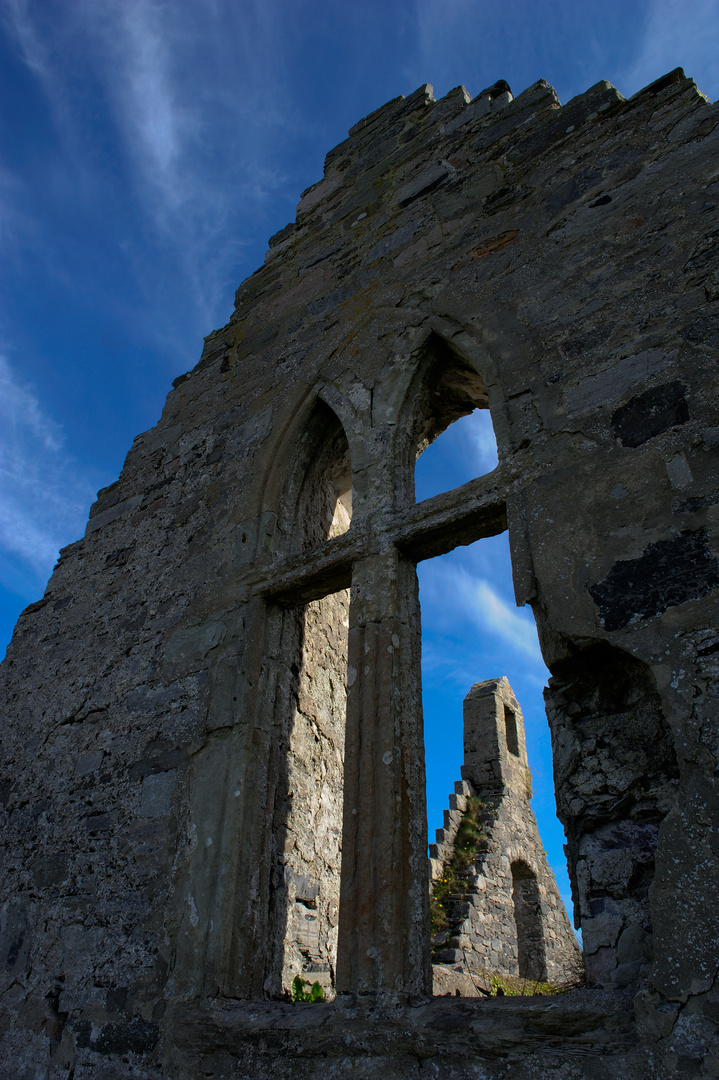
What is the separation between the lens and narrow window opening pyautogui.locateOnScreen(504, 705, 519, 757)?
9.12 m

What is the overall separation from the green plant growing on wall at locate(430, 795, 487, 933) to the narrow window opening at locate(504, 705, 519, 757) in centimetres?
96

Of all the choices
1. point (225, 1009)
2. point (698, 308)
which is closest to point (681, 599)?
point (698, 308)

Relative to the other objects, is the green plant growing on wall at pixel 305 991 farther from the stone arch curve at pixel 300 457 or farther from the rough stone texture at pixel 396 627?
the stone arch curve at pixel 300 457

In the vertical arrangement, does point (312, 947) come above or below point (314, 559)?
below

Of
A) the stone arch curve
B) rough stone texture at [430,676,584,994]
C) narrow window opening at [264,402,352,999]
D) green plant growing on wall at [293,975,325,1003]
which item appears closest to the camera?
green plant growing on wall at [293,975,325,1003]

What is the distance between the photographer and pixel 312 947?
324 cm

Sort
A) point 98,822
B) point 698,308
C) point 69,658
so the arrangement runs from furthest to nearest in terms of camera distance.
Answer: point 69,658, point 98,822, point 698,308

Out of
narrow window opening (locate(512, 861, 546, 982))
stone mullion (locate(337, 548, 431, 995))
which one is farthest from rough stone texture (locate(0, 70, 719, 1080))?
narrow window opening (locate(512, 861, 546, 982))

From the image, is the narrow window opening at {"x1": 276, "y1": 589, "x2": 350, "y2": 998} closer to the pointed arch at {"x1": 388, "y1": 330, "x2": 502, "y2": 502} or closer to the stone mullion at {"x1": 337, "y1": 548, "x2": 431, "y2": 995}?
the stone mullion at {"x1": 337, "y1": 548, "x2": 431, "y2": 995}

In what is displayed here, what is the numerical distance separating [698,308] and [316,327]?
2553 mm

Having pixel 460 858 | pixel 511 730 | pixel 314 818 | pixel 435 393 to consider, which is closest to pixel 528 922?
pixel 460 858

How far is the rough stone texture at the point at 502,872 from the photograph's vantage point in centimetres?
704

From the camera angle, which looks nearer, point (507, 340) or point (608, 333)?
point (608, 333)

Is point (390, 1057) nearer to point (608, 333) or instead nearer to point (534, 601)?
point (534, 601)
